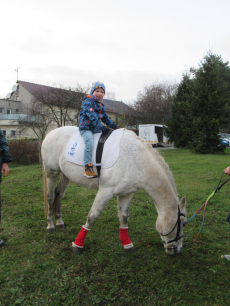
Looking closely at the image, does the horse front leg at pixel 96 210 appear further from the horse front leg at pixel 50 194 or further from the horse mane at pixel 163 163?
the horse front leg at pixel 50 194

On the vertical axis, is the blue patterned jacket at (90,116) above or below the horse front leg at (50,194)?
above

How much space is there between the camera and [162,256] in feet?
10.5

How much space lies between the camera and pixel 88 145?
320cm

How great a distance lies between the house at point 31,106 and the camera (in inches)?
872

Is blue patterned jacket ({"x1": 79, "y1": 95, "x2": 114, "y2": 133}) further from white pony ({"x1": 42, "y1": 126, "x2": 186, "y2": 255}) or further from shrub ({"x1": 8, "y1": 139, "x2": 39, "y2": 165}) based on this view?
shrub ({"x1": 8, "y1": 139, "x2": 39, "y2": 165})

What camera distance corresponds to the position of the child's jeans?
3.14 m

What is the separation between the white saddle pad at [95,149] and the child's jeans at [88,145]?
0.07 meters

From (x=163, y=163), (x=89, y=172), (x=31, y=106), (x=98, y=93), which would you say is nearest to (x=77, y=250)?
(x=89, y=172)

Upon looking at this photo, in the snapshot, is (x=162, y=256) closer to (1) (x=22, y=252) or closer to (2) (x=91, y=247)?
(2) (x=91, y=247)

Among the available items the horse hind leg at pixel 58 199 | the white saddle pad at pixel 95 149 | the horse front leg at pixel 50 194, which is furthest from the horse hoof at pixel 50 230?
the white saddle pad at pixel 95 149

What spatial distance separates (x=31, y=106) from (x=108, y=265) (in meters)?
25.3

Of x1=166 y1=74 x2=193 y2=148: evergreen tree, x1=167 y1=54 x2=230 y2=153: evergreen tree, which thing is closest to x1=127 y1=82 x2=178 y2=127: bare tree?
x1=166 y1=74 x2=193 y2=148: evergreen tree

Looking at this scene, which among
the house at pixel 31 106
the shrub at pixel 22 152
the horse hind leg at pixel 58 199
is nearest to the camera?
the horse hind leg at pixel 58 199

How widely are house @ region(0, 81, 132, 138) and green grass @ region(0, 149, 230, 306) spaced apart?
46.3ft
